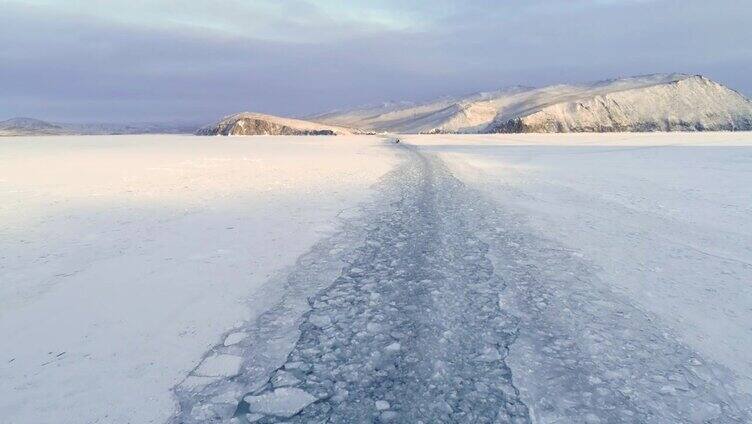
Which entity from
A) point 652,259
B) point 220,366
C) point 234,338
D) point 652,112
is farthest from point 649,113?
point 220,366

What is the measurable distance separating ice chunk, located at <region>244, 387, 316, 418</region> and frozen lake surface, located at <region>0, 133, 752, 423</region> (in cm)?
1

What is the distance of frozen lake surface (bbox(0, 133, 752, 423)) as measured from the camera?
11.3 feet

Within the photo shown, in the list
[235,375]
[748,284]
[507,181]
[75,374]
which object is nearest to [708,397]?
[748,284]

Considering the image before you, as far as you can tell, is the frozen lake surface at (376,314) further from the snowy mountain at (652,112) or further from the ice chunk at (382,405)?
the snowy mountain at (652,112)

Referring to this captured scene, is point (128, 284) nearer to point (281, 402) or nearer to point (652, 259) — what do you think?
point (281, 402)

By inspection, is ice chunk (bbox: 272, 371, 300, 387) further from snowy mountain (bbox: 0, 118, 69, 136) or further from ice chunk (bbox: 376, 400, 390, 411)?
snowy mountain (bbox: 0, 118, 69, 136)

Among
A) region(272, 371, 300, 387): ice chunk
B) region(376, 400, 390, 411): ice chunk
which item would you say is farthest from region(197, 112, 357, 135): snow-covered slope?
region(376, 400, 390, 411): ice chunk

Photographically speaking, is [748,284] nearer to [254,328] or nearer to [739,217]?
[739,217]

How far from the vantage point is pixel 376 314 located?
16.2ft

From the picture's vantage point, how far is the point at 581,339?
Answer: 14.3ft

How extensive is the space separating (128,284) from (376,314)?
310 centimetres

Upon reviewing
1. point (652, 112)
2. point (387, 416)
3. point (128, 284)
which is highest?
point (652, 112)

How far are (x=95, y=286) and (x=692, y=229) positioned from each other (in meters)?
9.45

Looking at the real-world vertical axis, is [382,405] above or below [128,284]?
below
